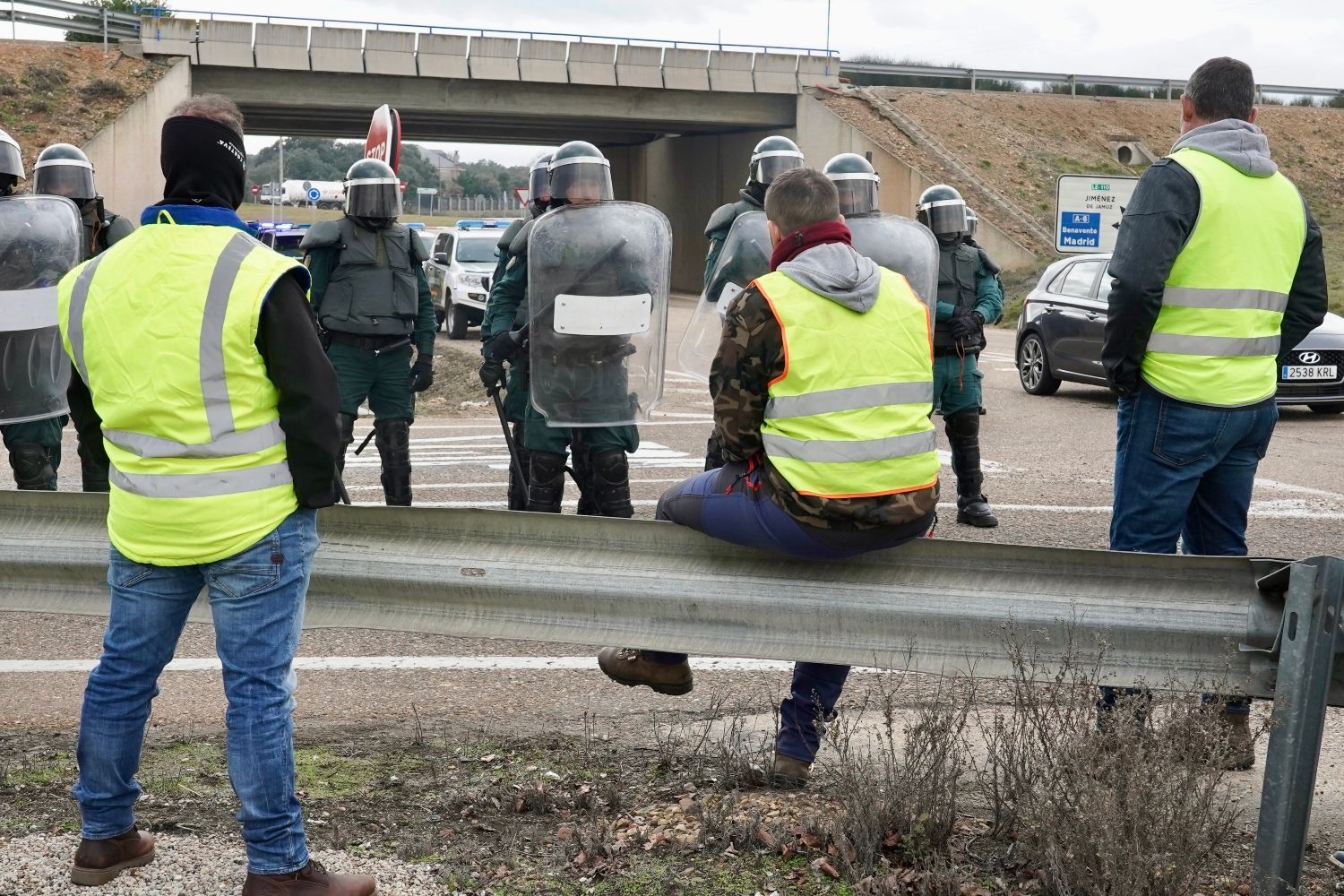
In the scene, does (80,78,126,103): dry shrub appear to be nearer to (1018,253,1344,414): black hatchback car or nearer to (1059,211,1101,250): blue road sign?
(1059,211,1101,250): blue road sign

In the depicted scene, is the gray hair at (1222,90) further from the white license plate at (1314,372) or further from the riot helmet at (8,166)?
the white license plate at (1314,372)

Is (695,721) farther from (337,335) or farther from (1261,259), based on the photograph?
(337,335)

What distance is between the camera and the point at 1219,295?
13.9ft

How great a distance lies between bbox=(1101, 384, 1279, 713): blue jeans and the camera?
13.8ft

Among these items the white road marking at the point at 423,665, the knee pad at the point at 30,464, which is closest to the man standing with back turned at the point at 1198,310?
the white road marking at the point at 423,665

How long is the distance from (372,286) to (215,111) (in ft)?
15.5

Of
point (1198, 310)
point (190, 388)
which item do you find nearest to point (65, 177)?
point (190, 388)

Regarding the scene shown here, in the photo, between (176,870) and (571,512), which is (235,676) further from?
(571,512)

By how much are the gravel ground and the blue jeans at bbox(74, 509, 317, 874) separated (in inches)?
5.6

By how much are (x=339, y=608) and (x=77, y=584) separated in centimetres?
71

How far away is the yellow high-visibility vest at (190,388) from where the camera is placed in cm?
309

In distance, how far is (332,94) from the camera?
40.6m

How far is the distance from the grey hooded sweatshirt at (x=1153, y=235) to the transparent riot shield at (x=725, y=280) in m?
2.15

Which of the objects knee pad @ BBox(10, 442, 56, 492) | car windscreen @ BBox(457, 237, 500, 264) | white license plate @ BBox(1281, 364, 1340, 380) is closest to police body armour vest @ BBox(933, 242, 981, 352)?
knee pad @ BBox(10, 442, 56, 492)
